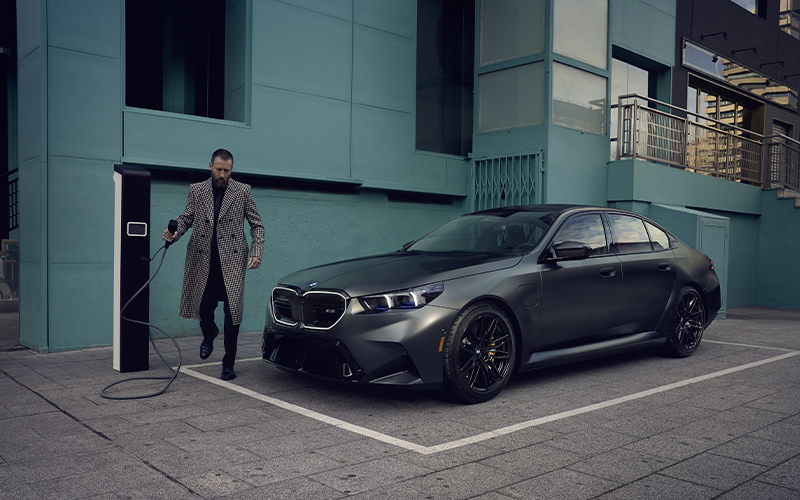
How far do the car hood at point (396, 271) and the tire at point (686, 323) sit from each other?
234 centimetres

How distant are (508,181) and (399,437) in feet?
22.1

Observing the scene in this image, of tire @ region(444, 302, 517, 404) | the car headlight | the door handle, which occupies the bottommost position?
tire @ region(444, 302, 517, 404)

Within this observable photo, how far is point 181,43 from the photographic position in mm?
9922

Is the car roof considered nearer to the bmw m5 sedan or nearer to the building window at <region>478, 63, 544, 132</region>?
the bmw m5 sedan

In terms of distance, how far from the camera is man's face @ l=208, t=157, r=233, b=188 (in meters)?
5.34

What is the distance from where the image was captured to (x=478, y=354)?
4605mm

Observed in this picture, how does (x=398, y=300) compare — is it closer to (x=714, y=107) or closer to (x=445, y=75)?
(x=445, y=75)

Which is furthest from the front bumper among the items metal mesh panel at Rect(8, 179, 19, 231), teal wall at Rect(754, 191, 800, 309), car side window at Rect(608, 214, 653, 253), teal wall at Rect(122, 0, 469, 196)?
teal wall at Rect(754, 191, 800, 309)

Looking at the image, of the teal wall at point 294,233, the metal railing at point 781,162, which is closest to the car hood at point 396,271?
the teal wall at point 294,233

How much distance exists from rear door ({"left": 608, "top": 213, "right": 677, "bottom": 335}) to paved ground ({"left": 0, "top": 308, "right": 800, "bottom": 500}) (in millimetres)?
518

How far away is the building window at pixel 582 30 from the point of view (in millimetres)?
9711

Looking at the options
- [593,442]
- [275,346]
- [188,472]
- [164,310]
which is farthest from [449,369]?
[164,310]

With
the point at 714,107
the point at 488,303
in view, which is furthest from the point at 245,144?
the point at 714,107

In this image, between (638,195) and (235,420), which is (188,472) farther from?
(638,195)
